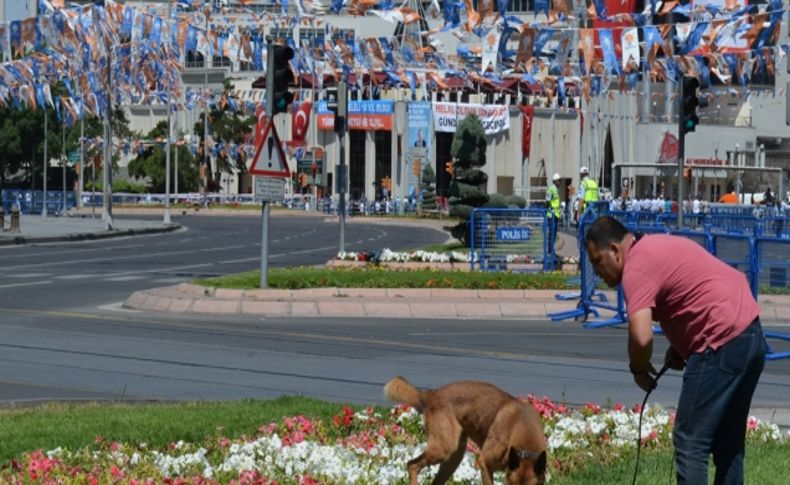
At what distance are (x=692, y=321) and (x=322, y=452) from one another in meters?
3.05

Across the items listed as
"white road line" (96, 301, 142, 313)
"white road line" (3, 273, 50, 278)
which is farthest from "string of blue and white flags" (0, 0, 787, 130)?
"white road line" (96, 301, 142, 313)

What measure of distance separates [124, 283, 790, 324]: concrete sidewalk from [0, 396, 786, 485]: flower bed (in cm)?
1176

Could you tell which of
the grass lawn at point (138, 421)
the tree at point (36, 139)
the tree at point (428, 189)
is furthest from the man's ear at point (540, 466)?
the tree at point (428, 189)

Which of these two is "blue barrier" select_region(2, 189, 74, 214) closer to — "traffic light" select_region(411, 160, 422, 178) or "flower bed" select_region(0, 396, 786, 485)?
"traffic light" select_region(411, 160, 422, 178)

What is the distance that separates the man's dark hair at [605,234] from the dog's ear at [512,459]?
101cm

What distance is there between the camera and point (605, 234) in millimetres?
7094

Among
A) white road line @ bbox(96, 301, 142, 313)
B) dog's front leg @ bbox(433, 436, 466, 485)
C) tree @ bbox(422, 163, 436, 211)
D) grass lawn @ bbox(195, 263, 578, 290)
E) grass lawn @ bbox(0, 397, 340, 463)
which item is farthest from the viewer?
tree @ bbox(422, 163, 436, 211)

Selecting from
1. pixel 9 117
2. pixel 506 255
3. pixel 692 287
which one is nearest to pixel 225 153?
pixel 9 117

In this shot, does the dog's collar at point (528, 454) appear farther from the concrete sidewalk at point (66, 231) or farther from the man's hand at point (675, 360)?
the concrete sidewalk at point (66, 231)

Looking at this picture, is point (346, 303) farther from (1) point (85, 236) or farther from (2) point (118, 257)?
(1) point (85, 236)

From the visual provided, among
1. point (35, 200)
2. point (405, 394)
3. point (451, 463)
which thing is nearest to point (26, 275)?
point (405, 394)

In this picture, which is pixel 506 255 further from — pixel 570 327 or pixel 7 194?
pixel 7 194

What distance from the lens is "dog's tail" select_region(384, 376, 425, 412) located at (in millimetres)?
7896

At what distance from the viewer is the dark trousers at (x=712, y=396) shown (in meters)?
7.09
